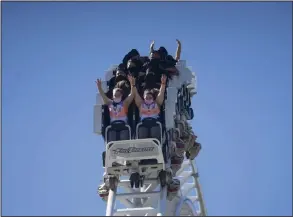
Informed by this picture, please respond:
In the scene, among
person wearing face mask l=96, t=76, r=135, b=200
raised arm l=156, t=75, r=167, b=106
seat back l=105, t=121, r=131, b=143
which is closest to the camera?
seat back l=105, t=121, r=131, b=143

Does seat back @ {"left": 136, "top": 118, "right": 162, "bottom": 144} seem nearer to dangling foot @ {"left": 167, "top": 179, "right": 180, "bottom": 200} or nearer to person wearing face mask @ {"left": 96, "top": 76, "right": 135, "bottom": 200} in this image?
person wearing face mask @ {"left": 96, "top": 76, "right": 135, "bottom": 200}

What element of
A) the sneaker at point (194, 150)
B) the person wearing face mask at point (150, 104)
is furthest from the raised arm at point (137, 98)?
the sneaker at point (194, 150)

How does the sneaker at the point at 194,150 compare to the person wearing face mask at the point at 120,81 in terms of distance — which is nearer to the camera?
the person wearing face mask at the point at 120,81

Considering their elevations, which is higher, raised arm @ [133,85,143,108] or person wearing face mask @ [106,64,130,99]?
person wearing face mask @ [106,64,130,99]

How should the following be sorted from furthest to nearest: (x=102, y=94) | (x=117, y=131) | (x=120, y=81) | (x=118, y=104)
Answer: (x=120, y=81) < (x=102, y=94) < (x=118, y=104) < (x=117, y=131)

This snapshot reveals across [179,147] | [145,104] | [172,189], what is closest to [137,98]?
[145,104]

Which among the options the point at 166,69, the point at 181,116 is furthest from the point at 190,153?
the point at 166,69

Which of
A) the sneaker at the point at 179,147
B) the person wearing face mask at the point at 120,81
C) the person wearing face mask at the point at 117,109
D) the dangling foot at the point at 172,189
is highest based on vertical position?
the person wearing face mask at the point at 120,81

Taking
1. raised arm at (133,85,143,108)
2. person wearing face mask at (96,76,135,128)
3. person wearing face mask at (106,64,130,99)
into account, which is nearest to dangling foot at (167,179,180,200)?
person wearing face mask at (96,76,135,128)

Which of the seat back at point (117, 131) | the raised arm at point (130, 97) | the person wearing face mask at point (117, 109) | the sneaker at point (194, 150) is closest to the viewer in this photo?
the seat back at point (117, 131)

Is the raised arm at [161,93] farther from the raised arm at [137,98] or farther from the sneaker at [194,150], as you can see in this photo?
the sneaker at [194,150]

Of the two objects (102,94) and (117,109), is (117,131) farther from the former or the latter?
(102,94)

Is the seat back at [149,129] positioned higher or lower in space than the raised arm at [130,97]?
lower

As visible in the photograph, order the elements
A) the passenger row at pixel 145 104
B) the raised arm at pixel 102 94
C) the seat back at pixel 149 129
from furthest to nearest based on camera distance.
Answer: the raised arm at pixel 102 94 < the passenger row at pixel 145 104 < the seat back at pixel 149 129
